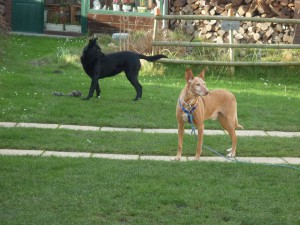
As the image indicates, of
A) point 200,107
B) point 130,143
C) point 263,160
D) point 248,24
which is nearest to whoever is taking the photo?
point 200,107

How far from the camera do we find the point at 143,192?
6410 mm

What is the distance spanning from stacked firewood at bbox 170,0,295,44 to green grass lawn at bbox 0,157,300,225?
1193cm

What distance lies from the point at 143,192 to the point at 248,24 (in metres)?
13.5

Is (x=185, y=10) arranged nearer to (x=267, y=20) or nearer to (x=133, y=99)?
(x=267, y=20)

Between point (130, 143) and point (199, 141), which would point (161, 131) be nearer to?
point (130, 143)

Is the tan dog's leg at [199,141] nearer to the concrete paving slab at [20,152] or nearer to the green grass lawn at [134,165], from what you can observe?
the green grass lawn at [134,165]

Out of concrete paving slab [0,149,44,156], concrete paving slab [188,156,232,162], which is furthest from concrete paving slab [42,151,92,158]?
concrete paving slab [188,156,232,162]

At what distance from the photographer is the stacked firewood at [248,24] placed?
19047 millimetres

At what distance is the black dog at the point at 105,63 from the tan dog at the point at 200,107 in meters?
3.80

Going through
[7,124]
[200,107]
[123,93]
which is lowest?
[123,93]

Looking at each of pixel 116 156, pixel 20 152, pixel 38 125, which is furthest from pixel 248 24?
pixel 20 152

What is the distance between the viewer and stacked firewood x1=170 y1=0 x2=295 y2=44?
19047 mm

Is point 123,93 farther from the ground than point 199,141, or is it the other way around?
point 199,141

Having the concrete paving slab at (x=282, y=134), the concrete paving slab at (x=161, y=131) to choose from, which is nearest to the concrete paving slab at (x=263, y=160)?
the concrete paving slab at (x=282, y=134)
